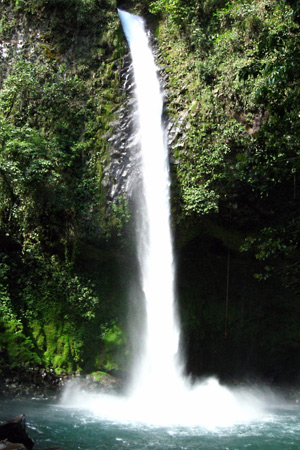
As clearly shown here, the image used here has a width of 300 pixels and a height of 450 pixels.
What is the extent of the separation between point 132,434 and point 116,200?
18.9 feet

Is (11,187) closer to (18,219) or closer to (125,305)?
(18,219)

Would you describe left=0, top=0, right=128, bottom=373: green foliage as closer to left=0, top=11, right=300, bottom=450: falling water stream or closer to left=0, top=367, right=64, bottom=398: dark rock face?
left=0, top=367, right=64, bottom=398: dark rock face

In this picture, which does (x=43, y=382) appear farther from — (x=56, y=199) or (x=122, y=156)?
(x=122, y=156)

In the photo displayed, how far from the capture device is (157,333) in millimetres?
10617

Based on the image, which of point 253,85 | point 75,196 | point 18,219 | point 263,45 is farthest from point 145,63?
point 263,45

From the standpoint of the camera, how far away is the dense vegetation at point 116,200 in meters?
10.5

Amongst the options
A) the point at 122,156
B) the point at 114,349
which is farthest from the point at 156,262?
the point at 122,156

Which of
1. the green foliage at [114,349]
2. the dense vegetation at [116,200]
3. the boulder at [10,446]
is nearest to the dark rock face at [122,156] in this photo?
the dense vegetation at [116,200]

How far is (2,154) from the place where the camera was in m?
10.3

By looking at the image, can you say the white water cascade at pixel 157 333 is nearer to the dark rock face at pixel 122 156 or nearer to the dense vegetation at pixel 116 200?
the dark rock face at pixel 122 156

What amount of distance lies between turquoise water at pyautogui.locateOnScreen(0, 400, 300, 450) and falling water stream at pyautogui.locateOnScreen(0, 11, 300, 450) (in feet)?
0.05

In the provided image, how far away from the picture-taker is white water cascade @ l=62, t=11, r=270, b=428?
9578 millimetres

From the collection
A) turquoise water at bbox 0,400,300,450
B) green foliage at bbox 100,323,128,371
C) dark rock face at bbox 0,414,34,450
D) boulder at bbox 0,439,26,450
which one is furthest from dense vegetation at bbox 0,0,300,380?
boulder at bbox 0,439,26,450

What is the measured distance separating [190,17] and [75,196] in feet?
22.4
